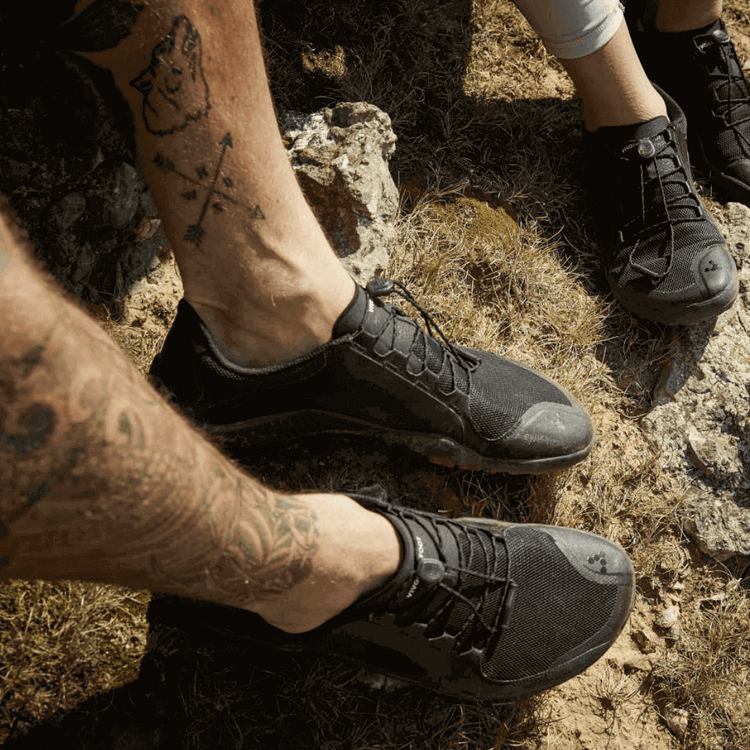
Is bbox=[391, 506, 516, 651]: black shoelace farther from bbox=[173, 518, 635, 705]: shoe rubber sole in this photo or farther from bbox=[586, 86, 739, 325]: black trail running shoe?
bbox=[586, 86, 739, 325]: black trail running shoe

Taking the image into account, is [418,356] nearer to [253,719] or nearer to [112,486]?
[112,486]

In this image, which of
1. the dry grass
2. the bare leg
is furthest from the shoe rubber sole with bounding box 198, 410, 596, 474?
the bare leg

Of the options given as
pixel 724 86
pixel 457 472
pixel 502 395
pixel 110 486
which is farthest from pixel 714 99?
pixel 110 486

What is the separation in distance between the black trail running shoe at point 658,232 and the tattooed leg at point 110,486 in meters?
1.46

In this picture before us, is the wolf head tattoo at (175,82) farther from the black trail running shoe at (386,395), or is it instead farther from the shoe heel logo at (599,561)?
the shoe heel logo at (599,561)

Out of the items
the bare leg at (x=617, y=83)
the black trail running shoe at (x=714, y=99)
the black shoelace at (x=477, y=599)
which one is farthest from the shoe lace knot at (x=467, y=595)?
the black trail running shoe at (x=714, y=99)

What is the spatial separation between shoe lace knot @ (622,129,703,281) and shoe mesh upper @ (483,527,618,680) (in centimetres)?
106

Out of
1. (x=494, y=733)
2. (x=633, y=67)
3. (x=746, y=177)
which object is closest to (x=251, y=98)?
(x=633, y=67)

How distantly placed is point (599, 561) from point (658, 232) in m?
1.16

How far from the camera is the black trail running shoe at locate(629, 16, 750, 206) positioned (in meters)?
2.24

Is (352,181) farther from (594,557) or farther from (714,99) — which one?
(714,99)

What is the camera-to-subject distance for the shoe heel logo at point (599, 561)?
149 centimetres

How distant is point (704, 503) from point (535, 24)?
5.48 feet

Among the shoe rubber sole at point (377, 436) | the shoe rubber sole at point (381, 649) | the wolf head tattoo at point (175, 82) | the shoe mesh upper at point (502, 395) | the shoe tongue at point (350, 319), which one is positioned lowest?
the shoe rubber sole at point (381, 649)
